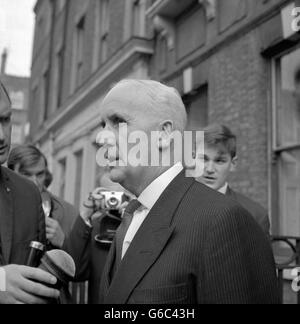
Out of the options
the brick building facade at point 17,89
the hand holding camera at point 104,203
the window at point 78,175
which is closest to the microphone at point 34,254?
the hand holding camera at point 104,203

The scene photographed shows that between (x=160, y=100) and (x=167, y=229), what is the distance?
18.5 inches

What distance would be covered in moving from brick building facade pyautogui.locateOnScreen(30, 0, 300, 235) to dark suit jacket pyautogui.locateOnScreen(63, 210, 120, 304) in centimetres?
263

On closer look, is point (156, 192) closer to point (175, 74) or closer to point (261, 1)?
point (261, 1)

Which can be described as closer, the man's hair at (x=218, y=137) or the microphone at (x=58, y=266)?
the microphone at (x=58, y=266)

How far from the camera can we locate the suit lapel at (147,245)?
130cm

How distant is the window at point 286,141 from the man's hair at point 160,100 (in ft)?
10.8

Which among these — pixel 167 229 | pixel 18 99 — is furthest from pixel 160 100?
pixel 18 99

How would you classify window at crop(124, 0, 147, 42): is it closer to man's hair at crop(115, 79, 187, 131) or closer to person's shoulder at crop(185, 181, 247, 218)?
man's hair at crop(115, 79, 187, 131)

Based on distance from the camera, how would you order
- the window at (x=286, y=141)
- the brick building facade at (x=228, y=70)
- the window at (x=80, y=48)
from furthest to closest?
the window at (x=80, y=48) → the brick building facade at (x=228, y=70) → the window at (x=286, y=141)

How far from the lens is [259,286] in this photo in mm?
1253

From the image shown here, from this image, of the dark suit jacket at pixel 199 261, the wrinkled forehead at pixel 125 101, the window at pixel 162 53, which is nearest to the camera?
the dark suit jacket at pixel 199 261

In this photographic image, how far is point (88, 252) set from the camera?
8.23 ft

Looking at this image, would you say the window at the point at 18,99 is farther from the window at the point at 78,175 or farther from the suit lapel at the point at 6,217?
the suit lapel at the point at 6,217
